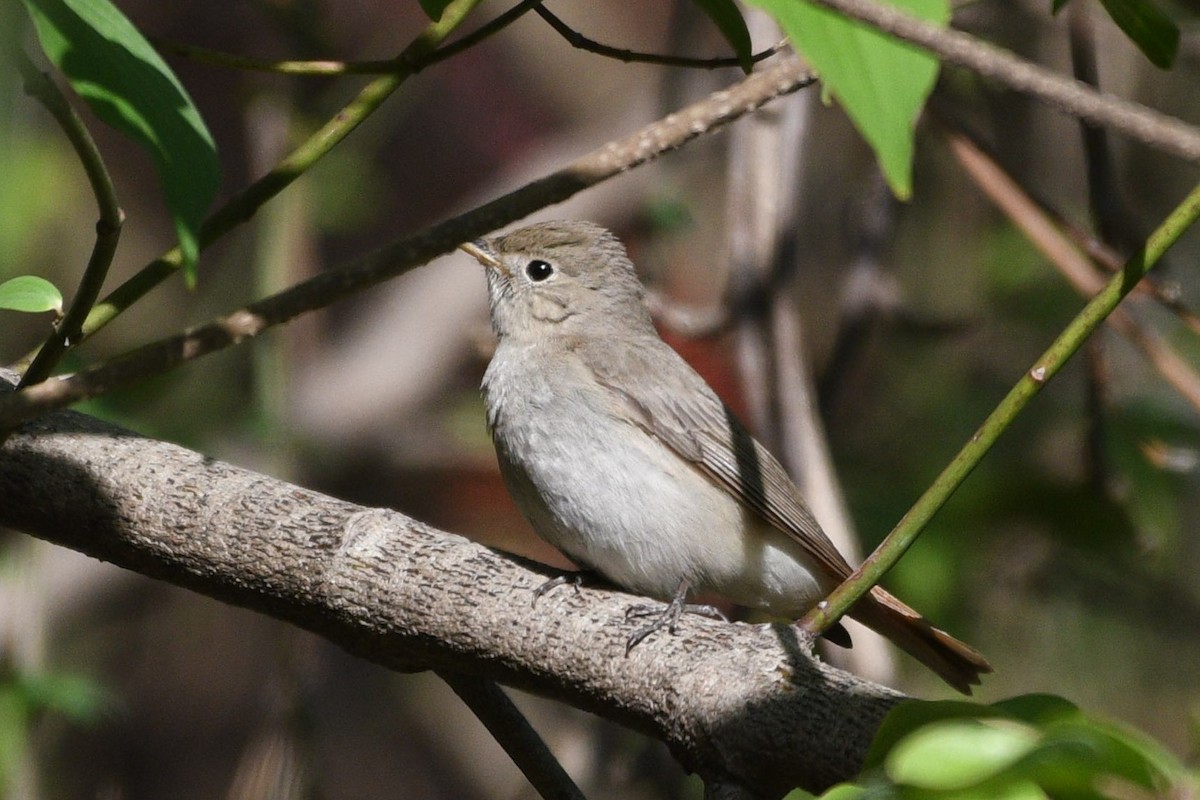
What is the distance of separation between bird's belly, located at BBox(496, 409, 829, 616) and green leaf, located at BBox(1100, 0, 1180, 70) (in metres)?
2.09

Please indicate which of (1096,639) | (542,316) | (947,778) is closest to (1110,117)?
(947,778)

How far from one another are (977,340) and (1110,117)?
5.98 metres

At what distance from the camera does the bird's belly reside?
360cm

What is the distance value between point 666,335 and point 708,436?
7.00 feet

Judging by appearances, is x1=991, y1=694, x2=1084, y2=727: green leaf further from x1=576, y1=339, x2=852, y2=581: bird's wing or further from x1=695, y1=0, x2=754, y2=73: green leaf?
x1=576, y1=339, x2=852, y2=581: bird's wing

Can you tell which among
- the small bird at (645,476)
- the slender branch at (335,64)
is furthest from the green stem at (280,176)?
the small bird at (645,476)

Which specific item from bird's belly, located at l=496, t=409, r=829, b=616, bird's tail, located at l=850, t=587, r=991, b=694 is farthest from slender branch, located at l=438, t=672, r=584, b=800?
bird's tail, located at l=850, t=587, r=991, b=694

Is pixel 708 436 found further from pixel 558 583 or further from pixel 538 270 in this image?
pixel 558 583

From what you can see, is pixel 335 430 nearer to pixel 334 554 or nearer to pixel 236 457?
pixel 236 457

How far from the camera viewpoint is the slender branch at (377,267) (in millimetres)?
1607

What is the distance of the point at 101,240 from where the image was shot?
188 centimetres

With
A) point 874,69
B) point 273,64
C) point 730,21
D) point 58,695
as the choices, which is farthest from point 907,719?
point 58,695

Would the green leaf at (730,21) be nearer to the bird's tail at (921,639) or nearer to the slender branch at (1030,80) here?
the slender branch at (1030,80)

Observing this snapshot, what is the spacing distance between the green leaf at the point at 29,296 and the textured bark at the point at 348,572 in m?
0.64
